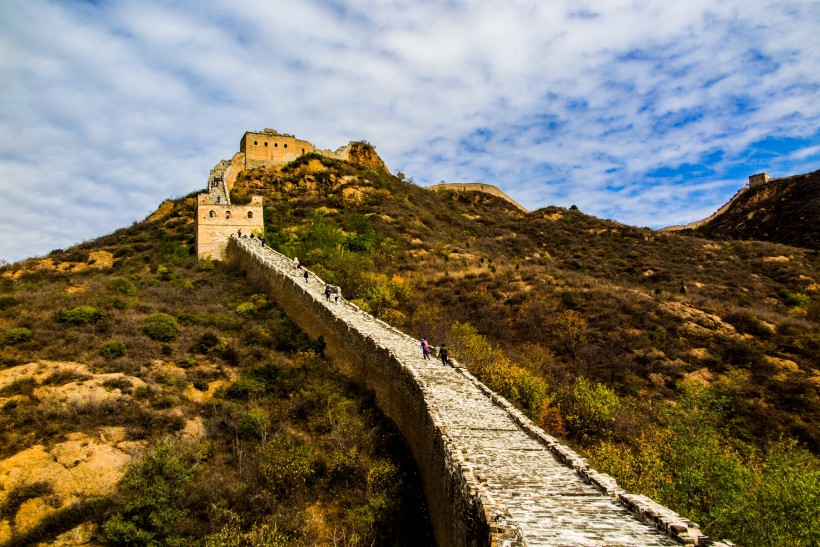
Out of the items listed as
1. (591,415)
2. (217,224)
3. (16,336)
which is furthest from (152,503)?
(217,224)

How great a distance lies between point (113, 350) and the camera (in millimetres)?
16812

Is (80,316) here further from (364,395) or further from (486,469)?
(486,469)

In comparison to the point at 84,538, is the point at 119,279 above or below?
above

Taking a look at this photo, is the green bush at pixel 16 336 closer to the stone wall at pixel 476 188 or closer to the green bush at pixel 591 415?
the green bush at pixel 591 415

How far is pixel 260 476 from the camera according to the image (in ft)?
39.8

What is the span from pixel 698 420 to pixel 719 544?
1092 cm

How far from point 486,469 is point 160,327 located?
16.4 m

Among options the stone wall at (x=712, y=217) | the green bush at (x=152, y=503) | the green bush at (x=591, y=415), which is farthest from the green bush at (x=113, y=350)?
the stone wall at (x=712, y=217)

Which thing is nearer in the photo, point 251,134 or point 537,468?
point 537,468

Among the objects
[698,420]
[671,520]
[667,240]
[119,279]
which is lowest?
[698,420]

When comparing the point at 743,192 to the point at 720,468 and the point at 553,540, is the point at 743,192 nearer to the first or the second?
the point at 720,468

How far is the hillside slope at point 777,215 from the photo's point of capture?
185 ft

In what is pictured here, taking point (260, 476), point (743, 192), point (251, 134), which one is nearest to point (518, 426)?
point (260, 476)

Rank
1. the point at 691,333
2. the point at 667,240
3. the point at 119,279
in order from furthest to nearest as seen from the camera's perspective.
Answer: the point at 667,240
the point at 691,333
the point at 119,279
